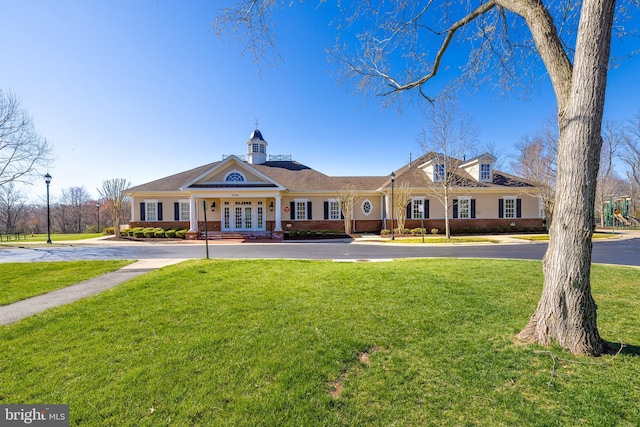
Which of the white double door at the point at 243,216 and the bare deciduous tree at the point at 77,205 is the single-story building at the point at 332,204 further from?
the bare deciduous tree at the point at 77,205

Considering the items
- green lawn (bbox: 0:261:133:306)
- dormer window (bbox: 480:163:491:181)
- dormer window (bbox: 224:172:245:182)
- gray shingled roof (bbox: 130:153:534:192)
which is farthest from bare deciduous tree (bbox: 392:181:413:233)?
green lawn (bbox: 0:261:133:306)

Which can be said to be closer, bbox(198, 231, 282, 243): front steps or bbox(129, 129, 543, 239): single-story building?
bbox(198, 231, 282, 243): front steps

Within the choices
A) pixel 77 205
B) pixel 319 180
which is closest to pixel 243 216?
pixel 319 180

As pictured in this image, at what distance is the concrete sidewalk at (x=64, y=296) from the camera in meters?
5.08

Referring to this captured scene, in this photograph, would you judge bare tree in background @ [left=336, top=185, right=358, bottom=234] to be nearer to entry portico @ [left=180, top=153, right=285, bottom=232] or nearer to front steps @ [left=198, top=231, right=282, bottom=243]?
entry portico @ [left=180, top=153, right=285, bottom=232]

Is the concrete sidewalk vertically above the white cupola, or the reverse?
the white cupola

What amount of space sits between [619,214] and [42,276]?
5284 centimetres

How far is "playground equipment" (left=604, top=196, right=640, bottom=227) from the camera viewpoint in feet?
102

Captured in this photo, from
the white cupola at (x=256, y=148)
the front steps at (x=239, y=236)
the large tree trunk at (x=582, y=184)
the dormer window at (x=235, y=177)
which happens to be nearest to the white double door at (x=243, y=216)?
the front steps at (x=239, y=236)

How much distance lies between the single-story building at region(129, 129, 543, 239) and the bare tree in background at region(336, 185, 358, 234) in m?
0.37

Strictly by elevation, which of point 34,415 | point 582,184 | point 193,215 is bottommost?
point 34,415

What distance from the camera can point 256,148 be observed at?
94.6 feet

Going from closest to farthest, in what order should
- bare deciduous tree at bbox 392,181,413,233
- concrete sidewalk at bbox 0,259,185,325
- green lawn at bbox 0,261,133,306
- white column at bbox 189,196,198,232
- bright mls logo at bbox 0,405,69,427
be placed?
bright mls logo at bbox 0,405,69,427
concrete sidewalk at bbox 0,259,185,325
green lawn at bbox 0,261,133,306
bare deciduous tree at bbox 392,181,413,233
white column at bbox 189,196,198,232

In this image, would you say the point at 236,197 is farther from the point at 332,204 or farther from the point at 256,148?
the point at 256,148
